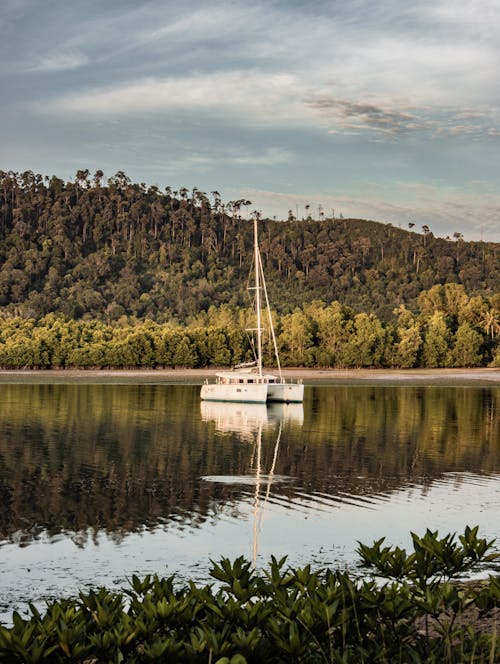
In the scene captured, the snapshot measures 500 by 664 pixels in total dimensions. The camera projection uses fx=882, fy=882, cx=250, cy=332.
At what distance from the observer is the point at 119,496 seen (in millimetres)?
27750

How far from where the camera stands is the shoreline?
118188 millimetres

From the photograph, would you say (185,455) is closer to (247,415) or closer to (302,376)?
(247,415)

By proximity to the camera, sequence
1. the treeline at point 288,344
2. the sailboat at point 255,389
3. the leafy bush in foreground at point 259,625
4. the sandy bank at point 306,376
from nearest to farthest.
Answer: the leafy bush in foreground at point 259,625 → the sailboat at point 255,389 → the sandy bank at point 306,376 → the treeline at point 288,344

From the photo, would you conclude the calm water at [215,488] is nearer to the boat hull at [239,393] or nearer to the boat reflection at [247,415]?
the boat reflection at [247,415]

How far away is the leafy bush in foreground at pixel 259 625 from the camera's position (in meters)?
7.69

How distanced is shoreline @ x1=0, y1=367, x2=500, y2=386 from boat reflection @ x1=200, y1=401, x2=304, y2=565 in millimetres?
45282

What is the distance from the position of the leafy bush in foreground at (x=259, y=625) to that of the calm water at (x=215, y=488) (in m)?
7.22

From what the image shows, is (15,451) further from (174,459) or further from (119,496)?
(119,496)

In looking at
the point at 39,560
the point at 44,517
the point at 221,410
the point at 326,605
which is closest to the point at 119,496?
the point at 44,517

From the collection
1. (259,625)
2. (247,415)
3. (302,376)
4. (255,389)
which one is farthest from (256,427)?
(302,376)

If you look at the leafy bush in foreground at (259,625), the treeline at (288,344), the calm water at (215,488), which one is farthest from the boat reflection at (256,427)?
the treeline at (288,344)

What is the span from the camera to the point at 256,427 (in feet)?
171

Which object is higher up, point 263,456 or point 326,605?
point 326,605

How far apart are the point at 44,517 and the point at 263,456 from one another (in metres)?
16.0
